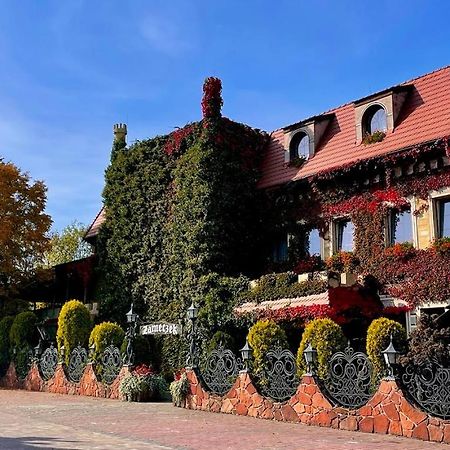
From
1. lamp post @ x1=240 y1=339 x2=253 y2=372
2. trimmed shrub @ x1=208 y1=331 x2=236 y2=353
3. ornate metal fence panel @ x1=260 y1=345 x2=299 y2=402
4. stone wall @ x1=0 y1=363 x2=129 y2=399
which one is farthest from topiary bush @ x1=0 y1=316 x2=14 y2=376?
ornate metal fence panel @ x1=260 y1=345 x2=299 y2=402

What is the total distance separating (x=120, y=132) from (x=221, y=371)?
16934mm

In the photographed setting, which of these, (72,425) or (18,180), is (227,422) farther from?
(18,180)

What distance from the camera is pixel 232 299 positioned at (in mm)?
21953

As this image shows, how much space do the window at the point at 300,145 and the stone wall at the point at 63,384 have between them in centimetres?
1046

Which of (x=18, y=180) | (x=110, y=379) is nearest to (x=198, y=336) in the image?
(x=110, y=379)

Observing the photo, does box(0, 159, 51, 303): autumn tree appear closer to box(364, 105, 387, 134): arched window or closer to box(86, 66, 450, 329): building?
box(86, 66, 450, 329): building

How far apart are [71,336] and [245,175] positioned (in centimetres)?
873

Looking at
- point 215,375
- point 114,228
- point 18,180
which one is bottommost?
point 215,375

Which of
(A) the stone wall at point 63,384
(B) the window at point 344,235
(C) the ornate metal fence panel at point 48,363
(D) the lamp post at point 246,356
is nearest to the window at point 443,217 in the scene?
(B) the window at point 344,235

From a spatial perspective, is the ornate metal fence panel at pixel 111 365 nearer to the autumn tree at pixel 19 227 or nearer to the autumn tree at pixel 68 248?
the autumn tree at pixel 19 227

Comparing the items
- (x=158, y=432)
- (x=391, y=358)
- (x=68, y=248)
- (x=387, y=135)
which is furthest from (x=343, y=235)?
(x=68, y=248)

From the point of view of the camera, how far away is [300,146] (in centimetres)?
2484

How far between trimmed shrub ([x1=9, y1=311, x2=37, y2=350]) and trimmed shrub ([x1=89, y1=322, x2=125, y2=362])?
5521 millimetres

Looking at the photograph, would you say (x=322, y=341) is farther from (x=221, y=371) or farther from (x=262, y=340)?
(x=221, y=371)
